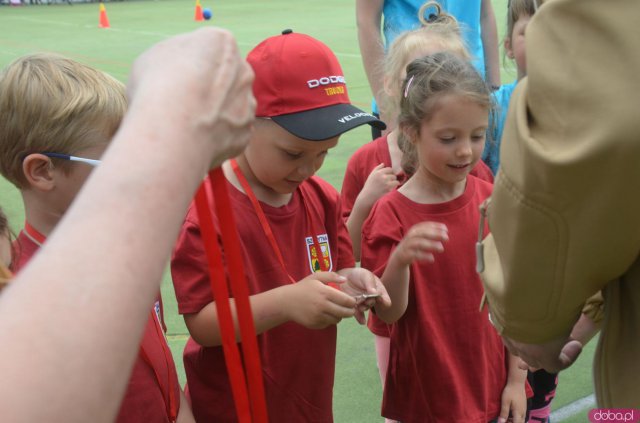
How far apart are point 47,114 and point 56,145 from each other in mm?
83

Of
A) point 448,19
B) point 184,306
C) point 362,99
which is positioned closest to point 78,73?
point 184,306

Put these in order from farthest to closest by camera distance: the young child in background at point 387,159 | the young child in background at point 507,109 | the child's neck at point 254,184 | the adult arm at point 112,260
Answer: the young child in background at point 507,109 → the young child in background at point 387,159 → the child's neck at point 254,184 → the adult arm at point 112,260

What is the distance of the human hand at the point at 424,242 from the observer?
2205mm

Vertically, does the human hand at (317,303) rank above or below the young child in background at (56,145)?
below

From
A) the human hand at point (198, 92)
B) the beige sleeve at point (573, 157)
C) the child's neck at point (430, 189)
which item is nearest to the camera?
the human hand at point (198, 92)

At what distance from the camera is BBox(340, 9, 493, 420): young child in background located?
9.78 feet

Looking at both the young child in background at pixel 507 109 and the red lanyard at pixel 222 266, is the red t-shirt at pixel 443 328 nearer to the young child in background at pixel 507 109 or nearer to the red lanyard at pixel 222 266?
the young child in background at pixel 507 109

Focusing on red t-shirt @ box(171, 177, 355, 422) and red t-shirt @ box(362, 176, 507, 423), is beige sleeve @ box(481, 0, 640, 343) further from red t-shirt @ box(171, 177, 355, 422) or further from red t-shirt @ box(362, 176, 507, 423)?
red t-shirt @ box(362, 176, 507, 423)

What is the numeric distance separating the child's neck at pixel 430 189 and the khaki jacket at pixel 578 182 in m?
1.22

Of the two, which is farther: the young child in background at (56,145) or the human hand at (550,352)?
the young child in background at (56,145)

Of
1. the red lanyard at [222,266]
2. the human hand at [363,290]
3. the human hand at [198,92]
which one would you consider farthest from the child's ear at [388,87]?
the human hand at [198,92]

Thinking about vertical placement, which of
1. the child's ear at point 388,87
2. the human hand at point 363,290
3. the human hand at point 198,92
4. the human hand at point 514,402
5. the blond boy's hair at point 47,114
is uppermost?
the human hand at point 198,92

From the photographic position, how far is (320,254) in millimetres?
2465

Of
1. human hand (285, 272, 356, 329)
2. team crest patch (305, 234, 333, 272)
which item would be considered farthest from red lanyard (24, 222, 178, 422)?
team crest patch (305, 234, 333, 272)
